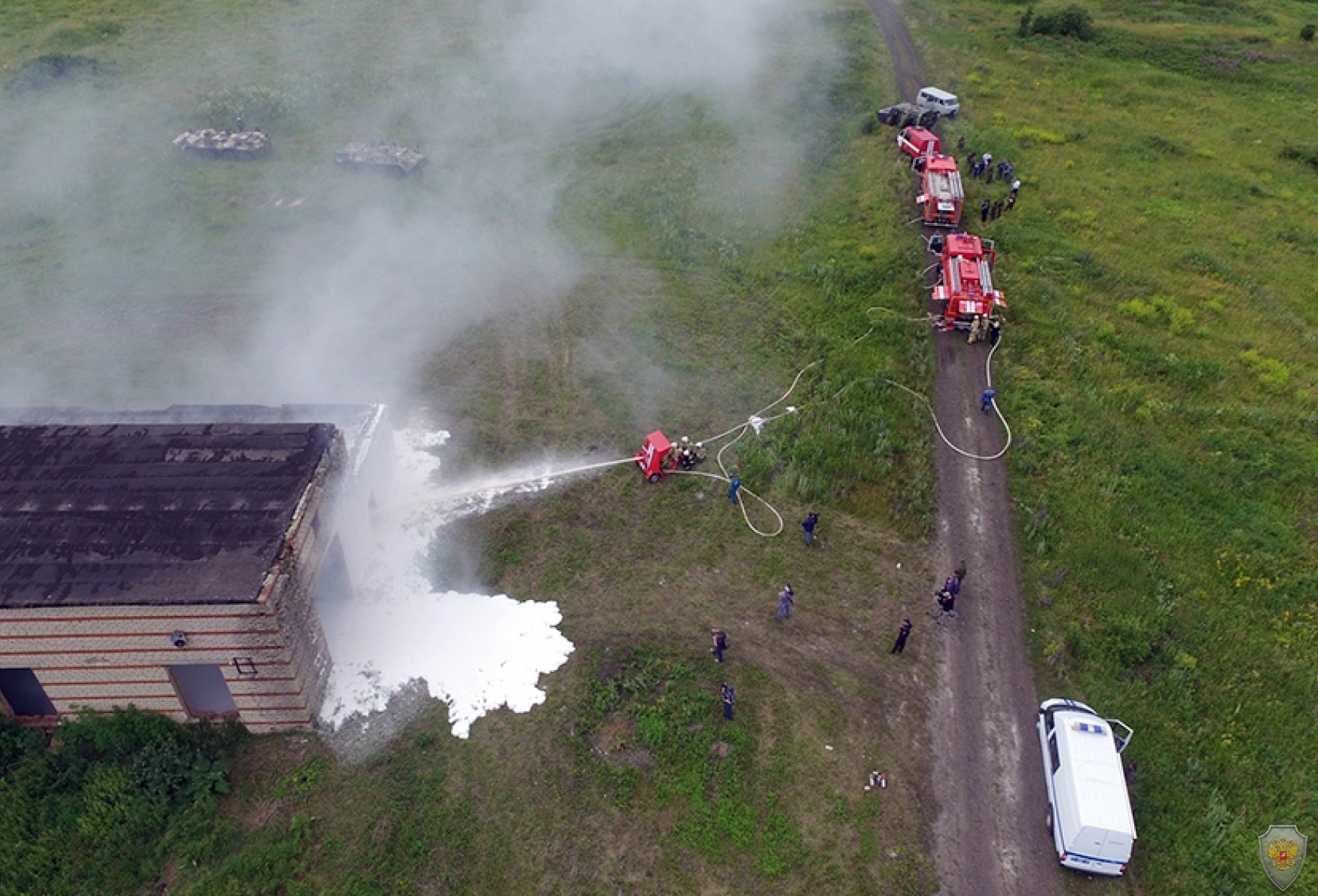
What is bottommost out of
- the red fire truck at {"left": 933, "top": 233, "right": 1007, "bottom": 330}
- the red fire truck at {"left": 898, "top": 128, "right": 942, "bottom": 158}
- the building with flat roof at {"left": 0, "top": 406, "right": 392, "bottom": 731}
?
the red fire truck at {"left": 933, "top": 233, "right": 1007, "bottom": 330}

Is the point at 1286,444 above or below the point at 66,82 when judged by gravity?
below

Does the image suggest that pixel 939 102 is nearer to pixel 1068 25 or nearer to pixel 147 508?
pixel 1068 25

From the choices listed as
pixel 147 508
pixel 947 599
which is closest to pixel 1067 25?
pixel 947 599

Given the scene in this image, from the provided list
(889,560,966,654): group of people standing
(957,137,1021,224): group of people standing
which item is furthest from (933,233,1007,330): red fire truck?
(889,560,966,654): group of people standing

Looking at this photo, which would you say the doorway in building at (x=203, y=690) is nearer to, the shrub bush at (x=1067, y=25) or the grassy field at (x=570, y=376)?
the grassy field at (x=570, y=376)

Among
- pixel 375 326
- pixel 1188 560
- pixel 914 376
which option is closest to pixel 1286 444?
pixel 1188 560

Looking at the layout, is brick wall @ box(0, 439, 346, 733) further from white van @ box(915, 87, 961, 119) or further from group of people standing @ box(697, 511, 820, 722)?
white van @ box(915, 87, 961, 119)

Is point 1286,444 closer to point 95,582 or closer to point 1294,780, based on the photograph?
point 1294,780
